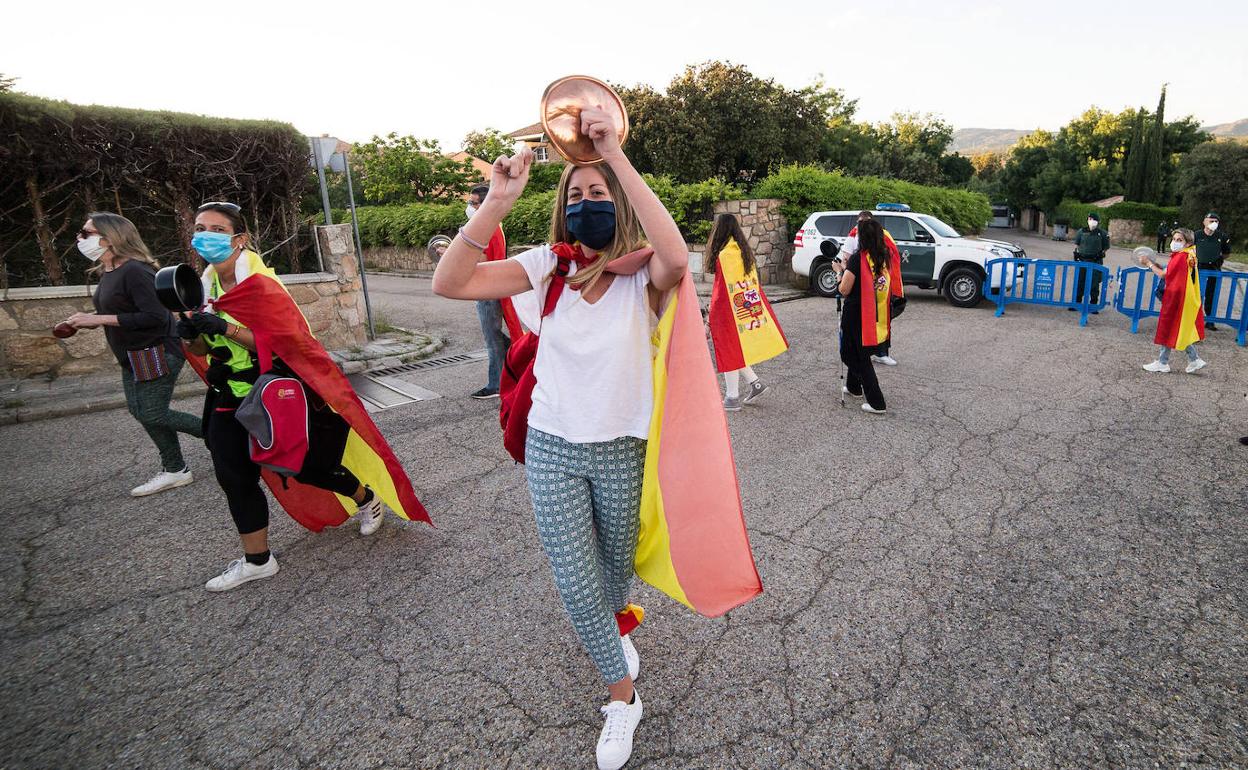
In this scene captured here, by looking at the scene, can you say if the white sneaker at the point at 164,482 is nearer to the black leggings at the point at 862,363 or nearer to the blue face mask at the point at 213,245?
the blue face mask at the point at 213,245

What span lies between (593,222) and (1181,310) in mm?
7437

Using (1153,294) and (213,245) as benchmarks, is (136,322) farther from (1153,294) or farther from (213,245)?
(1153,294)

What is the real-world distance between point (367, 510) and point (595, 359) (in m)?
2.46

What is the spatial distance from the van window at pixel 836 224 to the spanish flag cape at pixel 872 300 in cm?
729

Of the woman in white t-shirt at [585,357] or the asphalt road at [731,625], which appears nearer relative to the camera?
the woman in white t-shirt at [585,357]

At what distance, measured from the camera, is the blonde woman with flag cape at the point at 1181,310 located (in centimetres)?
675

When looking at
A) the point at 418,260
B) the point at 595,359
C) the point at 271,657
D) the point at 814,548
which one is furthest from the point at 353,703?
the point at 418,260

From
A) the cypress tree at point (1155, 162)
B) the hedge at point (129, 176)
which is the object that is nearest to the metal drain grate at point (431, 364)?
the hedge at point (129, 176)

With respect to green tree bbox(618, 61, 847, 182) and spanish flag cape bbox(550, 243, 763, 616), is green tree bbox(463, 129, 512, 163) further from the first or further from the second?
spanish flag cape bbox(550, 243, 763, 616)

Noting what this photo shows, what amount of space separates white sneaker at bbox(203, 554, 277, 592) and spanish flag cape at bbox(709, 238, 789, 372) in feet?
11.9

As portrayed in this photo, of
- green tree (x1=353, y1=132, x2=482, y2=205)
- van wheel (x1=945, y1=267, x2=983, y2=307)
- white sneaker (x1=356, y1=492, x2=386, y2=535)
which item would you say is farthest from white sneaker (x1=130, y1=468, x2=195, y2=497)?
green tree (x1=353, y1=132, x2=482, y2=205)


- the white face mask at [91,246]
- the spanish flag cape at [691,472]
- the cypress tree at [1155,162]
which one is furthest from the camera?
the cypress tree at [1155,162]

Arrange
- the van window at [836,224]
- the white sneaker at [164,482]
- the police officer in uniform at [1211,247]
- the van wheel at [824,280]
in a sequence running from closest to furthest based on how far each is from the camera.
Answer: the white sneaker at [164,482]
the police officer in uniform at [1211,247]
the van window at [836,224]
the van wheel at [824,280]

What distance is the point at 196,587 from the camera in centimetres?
340
